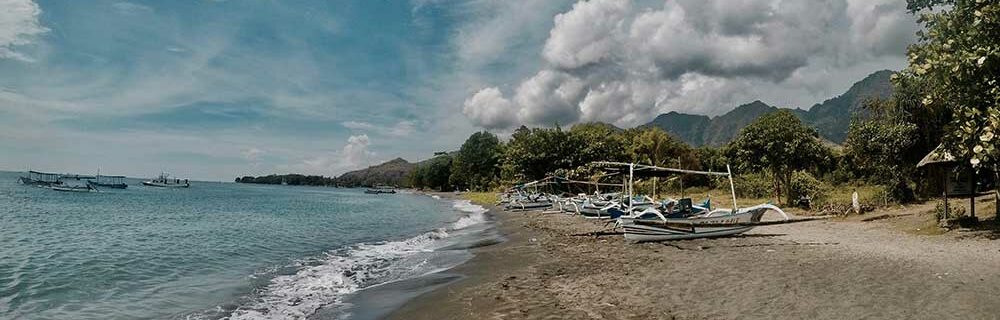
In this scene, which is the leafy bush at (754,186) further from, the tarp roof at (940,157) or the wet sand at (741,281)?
the wet sand at (741,281)

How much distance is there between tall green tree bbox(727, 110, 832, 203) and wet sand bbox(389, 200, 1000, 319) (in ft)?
44.5

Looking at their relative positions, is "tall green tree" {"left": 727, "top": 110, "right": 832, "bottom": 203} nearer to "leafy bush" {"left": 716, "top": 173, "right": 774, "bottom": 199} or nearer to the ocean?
"leafy bush" {"left": 716, "top": 173, "right": 774, "bottom": 199}

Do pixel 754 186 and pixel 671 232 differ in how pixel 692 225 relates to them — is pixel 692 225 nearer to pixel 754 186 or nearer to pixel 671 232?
pixel 671 232

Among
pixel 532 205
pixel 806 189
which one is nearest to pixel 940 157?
pixel 806 189

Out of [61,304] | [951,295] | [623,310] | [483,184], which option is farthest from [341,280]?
[483,184]

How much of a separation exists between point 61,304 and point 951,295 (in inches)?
707

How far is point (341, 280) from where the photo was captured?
14.2 m

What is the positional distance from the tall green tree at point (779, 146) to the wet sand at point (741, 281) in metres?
13.6

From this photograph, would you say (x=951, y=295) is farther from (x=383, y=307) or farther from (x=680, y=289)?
(x=383, y=307)

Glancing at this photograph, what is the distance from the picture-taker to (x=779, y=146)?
2962 centimetres

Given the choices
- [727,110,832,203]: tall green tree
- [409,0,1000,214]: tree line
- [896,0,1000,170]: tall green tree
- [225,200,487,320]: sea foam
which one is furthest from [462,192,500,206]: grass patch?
[896,0,1000,170]: tall green tree

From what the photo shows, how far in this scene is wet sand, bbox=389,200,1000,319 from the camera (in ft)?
27.5

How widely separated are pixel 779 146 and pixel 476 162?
86.8 metres

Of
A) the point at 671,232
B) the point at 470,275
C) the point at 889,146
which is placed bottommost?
the point at 470,275
